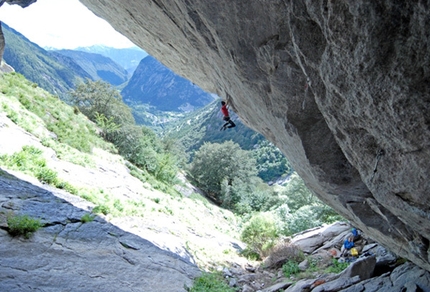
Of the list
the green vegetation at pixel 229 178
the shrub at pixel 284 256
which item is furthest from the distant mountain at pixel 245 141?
the shrub at pixel 284 256

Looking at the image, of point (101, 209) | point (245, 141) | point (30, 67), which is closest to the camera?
point (101, 209)

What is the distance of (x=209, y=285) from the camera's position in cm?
995

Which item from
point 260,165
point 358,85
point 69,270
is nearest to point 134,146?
point 69,270

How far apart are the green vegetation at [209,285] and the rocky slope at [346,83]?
5663 millimetres

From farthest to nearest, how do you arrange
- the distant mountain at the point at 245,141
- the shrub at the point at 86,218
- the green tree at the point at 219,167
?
the distant mountain at the point at 245,141
the green tree at the point at 219,167
the shrub at the point at 86,218

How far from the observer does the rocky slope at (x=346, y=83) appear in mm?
2500

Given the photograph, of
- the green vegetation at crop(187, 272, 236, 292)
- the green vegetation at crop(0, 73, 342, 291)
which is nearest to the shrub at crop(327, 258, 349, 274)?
the green vegetation at crop(0, 73, 342, 291)

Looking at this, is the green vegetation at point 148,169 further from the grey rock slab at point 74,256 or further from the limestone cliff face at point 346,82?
the limestone cliff face at point 346,82

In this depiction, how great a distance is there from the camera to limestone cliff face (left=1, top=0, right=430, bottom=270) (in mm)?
2498

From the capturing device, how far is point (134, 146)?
3111 centimetres

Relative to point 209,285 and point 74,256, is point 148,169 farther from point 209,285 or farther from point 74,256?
point 74,256

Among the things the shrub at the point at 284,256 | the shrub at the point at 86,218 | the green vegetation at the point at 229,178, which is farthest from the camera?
the green vegetation at the point at 229,178

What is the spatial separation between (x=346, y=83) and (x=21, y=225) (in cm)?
848

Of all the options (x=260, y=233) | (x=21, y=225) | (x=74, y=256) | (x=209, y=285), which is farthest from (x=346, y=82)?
(x=260, y=233)
